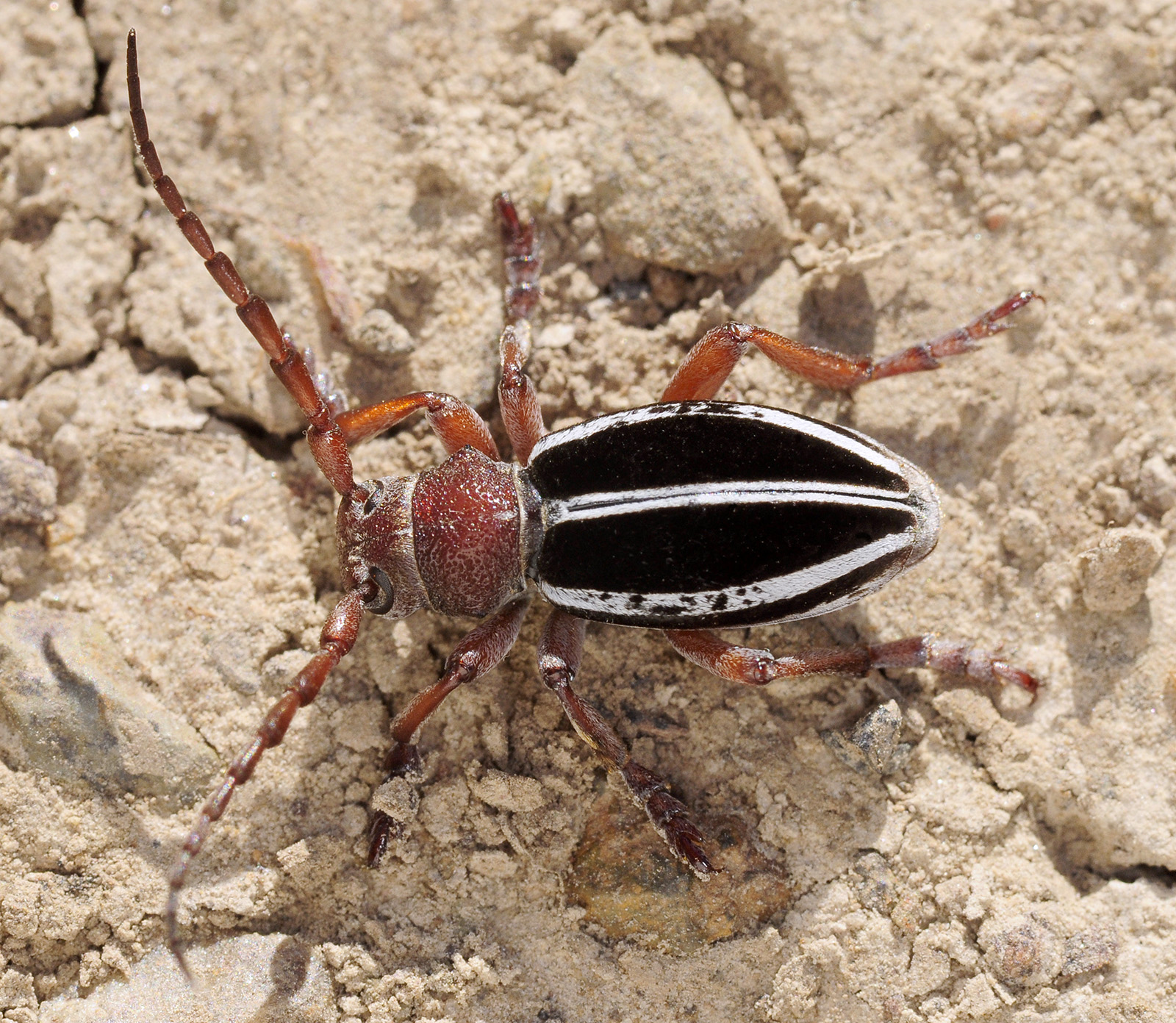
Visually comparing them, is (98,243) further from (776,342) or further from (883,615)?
(883,615)

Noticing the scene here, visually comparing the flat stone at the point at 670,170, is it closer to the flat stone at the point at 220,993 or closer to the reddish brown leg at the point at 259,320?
the reddish brown leg at the point at 259,320

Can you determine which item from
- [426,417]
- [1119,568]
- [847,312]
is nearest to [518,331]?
[426,417]

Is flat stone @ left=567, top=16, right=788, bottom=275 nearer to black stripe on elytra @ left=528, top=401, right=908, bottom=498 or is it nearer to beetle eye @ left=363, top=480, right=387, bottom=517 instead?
black stripe on elytra @ left=528, top=401, right=908, bottom=498

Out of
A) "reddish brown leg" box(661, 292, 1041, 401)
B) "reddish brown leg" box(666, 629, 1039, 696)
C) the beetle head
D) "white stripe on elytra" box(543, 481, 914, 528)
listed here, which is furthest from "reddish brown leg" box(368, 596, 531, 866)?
"reddish brown leg" box(661, 292, 1041, 401)

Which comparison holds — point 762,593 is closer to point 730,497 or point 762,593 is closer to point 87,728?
point 730,497

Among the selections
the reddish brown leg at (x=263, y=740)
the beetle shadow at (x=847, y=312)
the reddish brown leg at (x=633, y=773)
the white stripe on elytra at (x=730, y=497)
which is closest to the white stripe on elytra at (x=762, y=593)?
the white stripe on elytra at (x=730, y=497)

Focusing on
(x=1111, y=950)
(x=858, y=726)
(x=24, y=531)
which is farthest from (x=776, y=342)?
(x=24, y=531)
